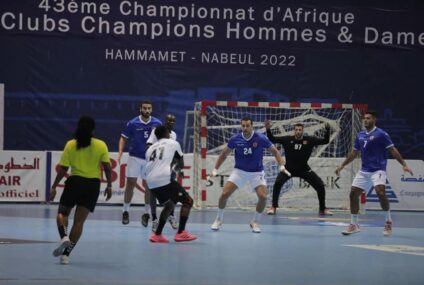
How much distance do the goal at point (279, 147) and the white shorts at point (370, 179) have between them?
6940 millimetres

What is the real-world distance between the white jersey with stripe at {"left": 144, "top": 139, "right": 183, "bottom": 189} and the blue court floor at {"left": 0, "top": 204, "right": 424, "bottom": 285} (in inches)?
41.3

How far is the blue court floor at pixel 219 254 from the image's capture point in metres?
11.0

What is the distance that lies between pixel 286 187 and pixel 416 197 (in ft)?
12.7

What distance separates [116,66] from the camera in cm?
2694

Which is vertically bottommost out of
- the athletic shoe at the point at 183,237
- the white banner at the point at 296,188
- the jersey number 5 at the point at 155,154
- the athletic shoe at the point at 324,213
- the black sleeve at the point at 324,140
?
the athletic shoe at the point at 183,237

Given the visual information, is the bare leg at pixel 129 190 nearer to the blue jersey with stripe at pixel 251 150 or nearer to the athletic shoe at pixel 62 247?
the blue jersey with stripe at pixel 251 150

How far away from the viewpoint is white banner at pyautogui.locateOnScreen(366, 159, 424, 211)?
25.7 m

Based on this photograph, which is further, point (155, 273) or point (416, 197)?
point (416, 197)

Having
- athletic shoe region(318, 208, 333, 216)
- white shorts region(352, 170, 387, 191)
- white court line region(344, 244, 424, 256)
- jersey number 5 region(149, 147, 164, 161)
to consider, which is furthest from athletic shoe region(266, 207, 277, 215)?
jersey number 5 region(149, 147, 164, 161)

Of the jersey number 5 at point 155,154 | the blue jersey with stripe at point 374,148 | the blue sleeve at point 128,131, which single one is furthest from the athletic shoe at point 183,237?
the blue jersey with stripe at point 374,148

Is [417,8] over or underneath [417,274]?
over

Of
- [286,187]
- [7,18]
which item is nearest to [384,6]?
[286,187]

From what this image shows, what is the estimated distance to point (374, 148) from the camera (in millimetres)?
17422

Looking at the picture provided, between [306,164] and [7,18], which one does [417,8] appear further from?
[7,18]
